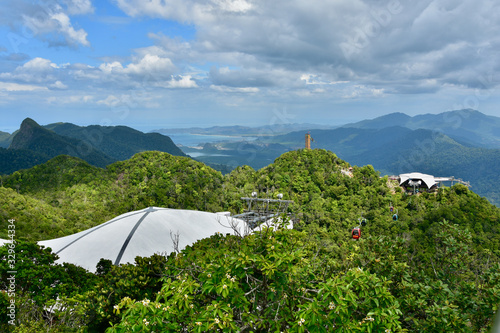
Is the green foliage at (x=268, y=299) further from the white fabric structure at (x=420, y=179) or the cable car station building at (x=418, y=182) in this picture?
the white fabric structure at (x=420, y=179)

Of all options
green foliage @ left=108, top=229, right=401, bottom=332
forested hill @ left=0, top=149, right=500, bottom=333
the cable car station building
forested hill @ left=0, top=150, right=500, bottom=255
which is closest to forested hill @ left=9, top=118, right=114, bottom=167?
forested hill @ left=0, top=150, right=500, bottom=255

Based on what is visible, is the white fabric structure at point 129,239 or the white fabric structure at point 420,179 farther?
the white fabric structure at point 420,179

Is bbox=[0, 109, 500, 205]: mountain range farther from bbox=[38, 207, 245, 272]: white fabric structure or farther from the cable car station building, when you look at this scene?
bbox=[38, 207, 245, 272]: white fabric structure

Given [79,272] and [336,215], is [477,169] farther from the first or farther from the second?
[79,272]

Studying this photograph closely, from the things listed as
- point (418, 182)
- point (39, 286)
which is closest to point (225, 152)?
point (418, 182)

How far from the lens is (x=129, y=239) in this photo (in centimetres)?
1162

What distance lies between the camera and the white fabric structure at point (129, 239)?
435 inches

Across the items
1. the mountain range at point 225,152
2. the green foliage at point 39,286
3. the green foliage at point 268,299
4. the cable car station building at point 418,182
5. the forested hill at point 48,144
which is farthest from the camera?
the forested hill at point 48,144

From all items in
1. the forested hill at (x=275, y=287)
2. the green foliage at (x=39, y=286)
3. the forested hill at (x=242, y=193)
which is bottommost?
the forested hill at (x=242, y=193)

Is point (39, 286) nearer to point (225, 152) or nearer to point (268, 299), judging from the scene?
point (268, 299)

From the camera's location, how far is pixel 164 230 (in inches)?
510

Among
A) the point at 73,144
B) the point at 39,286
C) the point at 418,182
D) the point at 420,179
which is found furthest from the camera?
the point at 73,144

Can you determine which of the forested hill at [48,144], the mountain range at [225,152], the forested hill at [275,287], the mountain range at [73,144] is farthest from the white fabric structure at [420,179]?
the forested hill at [48,144]

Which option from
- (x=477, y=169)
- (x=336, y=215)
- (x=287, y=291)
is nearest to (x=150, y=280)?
(x=287, y=291)
